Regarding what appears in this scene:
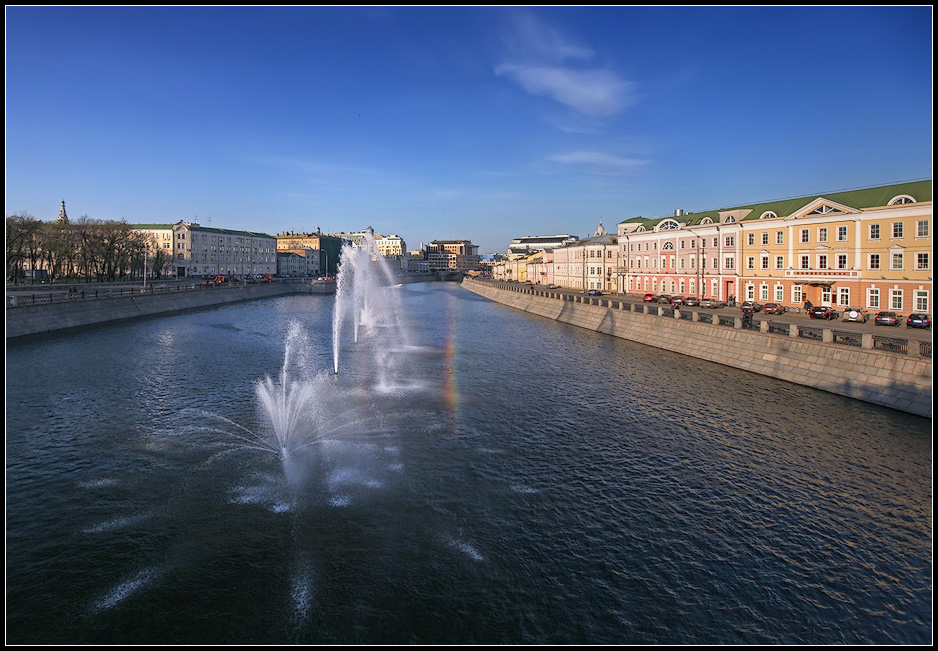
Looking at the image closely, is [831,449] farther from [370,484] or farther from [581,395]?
[370,484]

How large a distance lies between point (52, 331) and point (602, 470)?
174 feet

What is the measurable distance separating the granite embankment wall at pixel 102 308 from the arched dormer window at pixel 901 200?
72.0 meters

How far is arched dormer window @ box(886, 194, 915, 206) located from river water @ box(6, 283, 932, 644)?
24076 millimetres

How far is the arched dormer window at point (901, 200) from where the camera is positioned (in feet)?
133

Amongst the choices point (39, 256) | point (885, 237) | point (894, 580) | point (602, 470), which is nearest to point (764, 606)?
point (894, 580)

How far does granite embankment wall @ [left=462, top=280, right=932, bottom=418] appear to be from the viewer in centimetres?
2395

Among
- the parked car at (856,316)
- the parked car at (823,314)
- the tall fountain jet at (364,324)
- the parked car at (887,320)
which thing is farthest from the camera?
the tall fountain jet at (364,324)

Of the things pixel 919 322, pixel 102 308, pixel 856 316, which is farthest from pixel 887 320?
pixel 102 308

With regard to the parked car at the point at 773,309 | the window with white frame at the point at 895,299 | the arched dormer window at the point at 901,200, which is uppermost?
the arched dormer window at the point at 901,200

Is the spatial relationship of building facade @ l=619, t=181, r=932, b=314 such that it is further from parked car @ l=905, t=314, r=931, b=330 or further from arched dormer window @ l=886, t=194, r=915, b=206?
parked car @ l=905, t=314, r=931, b=330

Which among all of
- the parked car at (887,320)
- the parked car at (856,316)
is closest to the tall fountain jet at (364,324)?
the parked car at (887,320)

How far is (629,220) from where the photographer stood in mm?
88688

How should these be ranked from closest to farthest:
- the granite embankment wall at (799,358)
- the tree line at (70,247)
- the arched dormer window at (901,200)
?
the granite embankment wall at (799,358) < the arched dormer window at (901,200) < the tree line at (70,247)

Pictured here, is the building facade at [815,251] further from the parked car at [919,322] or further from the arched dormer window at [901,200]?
the parked car at [919,322]
